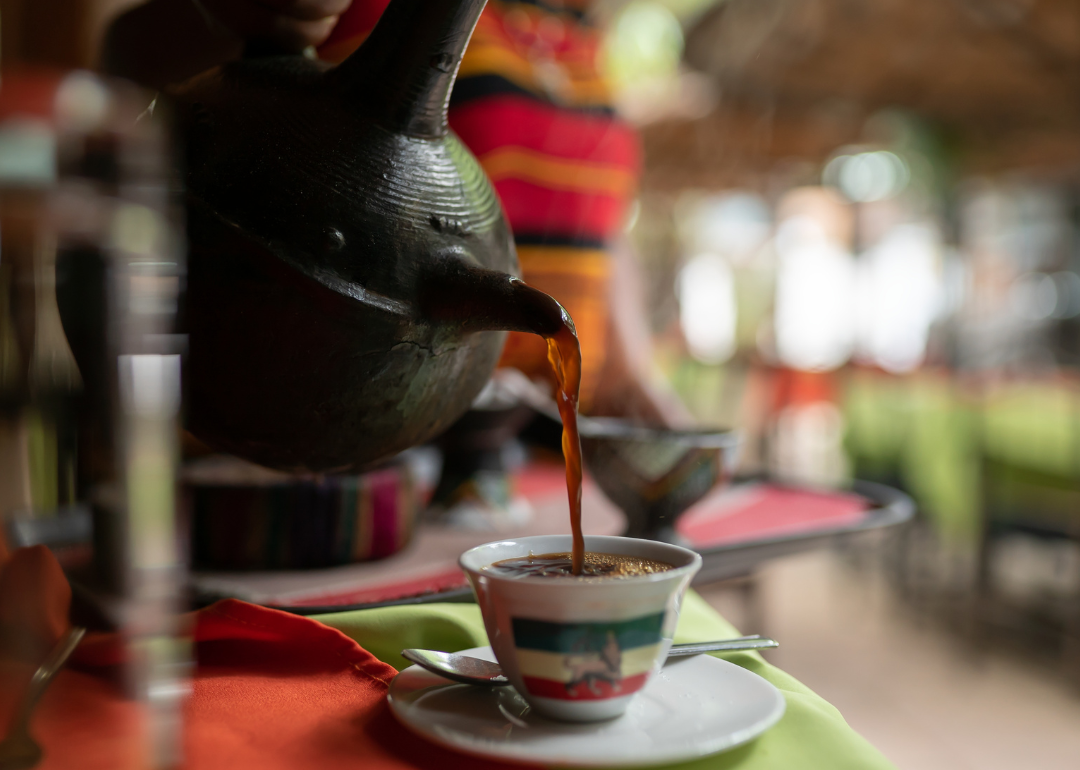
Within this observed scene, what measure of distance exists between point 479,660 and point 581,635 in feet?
0.32

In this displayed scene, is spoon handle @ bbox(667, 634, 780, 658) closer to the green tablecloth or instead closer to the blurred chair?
the green tablecloth

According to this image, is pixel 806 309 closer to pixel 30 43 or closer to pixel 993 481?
pixel 993 481

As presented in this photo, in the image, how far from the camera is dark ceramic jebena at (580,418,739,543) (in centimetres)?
75

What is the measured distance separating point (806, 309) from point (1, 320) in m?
8.17

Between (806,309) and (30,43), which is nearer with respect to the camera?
(30,43)

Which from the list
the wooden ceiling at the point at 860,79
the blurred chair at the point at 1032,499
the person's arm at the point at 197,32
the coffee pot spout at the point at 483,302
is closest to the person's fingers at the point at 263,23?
the person's arm at the point at 197,32

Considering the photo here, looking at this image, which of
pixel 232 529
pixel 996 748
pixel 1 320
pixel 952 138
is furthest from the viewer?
pixel 952 138

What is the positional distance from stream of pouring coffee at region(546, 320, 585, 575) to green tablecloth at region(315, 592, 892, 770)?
0.11m

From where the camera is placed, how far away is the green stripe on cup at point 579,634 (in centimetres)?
37

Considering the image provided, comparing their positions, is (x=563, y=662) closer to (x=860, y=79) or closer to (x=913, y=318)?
(x=860, y=79)

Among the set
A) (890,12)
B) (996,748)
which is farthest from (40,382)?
(890,12)

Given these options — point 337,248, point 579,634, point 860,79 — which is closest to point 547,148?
point 337,248

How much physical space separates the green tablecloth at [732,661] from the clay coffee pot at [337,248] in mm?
111

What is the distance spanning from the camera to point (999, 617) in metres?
2.73
